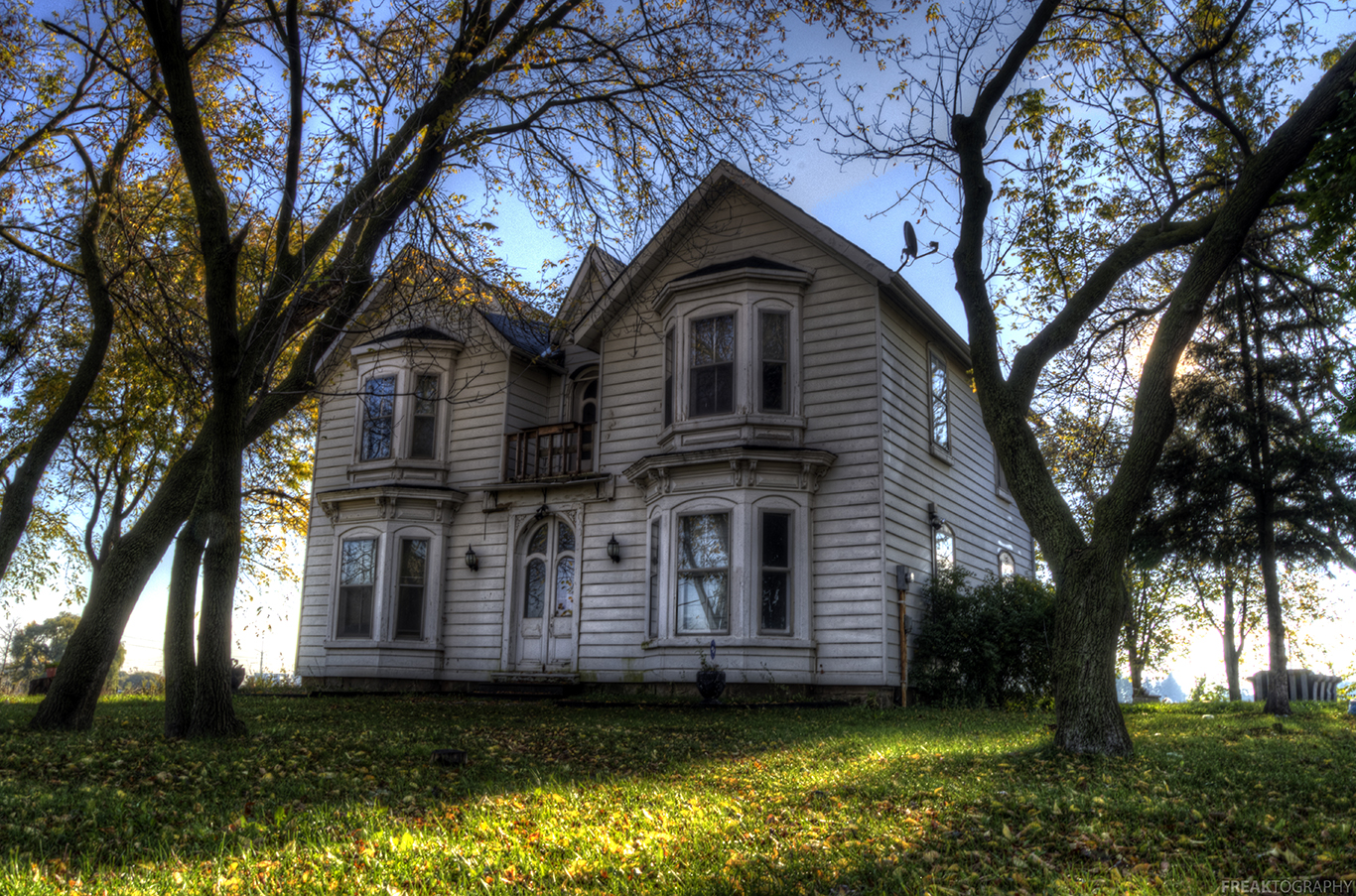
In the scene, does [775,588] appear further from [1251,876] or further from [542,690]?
[1251,876]

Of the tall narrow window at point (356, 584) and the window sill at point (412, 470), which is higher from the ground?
the window sill at point (412, 470)

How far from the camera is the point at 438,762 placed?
7.27m

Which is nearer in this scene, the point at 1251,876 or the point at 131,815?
the point at 1251,876

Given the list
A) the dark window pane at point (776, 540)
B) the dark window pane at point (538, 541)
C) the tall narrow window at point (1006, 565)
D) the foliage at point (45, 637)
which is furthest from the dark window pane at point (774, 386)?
the foliage at point (45, 637)

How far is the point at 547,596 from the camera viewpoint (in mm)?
16812

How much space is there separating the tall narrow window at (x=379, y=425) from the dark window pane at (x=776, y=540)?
27.8 ft

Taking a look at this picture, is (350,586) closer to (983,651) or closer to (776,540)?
(776,540)

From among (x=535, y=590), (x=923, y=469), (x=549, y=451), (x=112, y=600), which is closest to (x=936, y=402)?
(x=923, y=469)

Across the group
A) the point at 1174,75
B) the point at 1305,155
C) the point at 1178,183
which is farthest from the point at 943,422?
the point at 1305,155

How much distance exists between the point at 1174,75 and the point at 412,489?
1392cm

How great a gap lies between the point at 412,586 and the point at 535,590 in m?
2.58

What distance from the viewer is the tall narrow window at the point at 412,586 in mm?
17656

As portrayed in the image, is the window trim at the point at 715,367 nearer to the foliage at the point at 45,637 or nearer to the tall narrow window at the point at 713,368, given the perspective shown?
the tall narrow window at the point at 713,368
